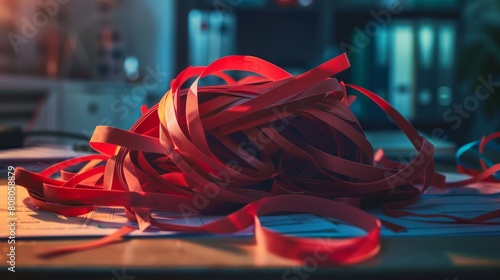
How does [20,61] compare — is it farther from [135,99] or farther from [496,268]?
[496,268]

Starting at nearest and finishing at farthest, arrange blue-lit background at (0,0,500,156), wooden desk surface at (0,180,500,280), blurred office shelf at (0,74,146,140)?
1. wooden desk surface at (0,180,500,280)
2. blurred office shelf at (0,74,146,140)
3. blue-lit background at (0,0,500,156)

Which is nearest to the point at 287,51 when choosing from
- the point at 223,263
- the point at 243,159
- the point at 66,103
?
the point at 66,103

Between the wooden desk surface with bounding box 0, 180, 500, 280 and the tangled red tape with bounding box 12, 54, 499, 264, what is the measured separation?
0.09 meters

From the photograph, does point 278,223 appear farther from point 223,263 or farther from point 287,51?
point 287,51

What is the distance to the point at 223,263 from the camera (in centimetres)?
30

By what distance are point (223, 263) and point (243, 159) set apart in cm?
19

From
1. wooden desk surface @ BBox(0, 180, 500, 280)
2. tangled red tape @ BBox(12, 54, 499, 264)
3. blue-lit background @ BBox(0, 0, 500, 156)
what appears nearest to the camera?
wooden desk surface @ BBox(0, 180, 500, 280)

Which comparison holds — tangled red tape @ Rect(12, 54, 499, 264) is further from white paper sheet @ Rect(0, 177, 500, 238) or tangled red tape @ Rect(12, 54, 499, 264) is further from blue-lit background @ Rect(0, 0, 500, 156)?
blue-lit background @ Rect(0, 0, 500, 156)

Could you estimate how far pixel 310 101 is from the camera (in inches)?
19.8

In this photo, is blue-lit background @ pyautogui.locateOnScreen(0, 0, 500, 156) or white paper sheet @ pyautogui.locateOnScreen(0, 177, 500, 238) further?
blue-lit background @ pyautogui.locateOnScreen(0, 0, 500, 156)

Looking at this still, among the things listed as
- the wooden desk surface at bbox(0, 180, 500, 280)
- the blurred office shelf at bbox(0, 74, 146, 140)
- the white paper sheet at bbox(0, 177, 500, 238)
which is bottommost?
the blurred office shelf at bbox(0, 74, 146, 140)

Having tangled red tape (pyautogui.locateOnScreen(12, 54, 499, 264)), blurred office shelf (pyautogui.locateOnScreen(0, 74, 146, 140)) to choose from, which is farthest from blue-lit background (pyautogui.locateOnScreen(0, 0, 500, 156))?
tangled red tape (pyautogui.locateOnScreen(12, 54, 499, 264))

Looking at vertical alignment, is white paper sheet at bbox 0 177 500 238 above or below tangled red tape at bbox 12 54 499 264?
below

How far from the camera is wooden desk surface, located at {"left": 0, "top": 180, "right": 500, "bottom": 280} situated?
29cm
